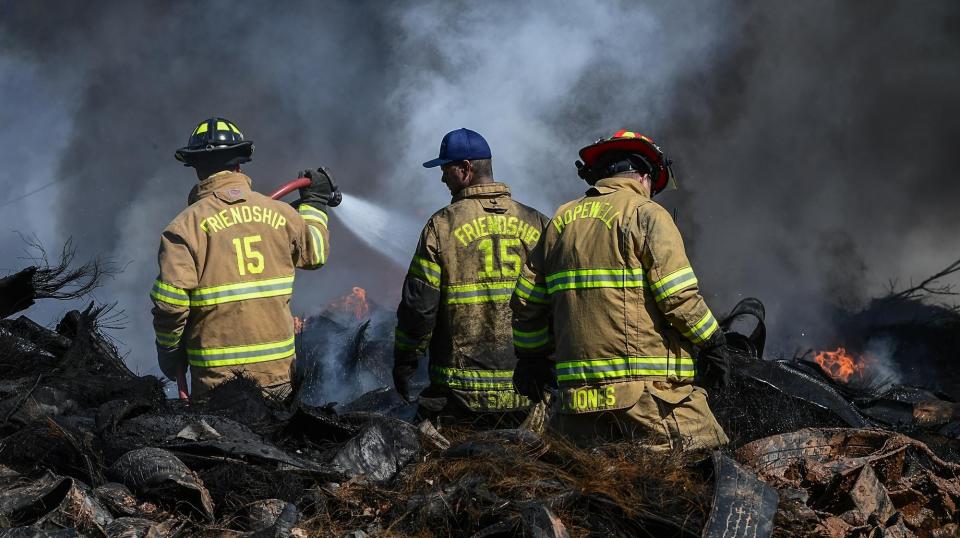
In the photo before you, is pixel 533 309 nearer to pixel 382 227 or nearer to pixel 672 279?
pixel 672 279

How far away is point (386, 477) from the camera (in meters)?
3.88

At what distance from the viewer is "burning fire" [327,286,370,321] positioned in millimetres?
10430

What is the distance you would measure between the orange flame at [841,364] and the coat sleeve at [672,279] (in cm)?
579

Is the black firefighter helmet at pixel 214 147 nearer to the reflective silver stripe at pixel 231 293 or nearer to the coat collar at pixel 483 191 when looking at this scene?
the reflective silver stripe at pixel 231 293

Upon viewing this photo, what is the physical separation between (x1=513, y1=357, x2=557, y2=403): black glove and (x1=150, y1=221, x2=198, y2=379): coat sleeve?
5.26 ft

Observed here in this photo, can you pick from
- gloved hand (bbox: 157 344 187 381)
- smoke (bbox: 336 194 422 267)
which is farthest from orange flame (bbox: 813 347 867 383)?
gloved hand (bbox: 157 344 187 381)

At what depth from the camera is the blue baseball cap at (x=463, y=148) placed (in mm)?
5004

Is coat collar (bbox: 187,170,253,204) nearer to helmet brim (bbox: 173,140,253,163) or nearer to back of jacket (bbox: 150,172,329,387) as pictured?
back of jacket (bbox: 150,172,329,387)

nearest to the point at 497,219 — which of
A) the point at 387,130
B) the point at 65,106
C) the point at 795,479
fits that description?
the point at 795,479

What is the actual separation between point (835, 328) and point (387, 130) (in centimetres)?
594

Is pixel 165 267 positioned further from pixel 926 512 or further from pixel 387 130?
pixel 387 130

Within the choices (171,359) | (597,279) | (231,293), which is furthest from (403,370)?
(597,279)

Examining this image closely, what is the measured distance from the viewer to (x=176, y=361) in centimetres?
504

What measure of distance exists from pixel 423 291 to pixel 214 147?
1.32 m
